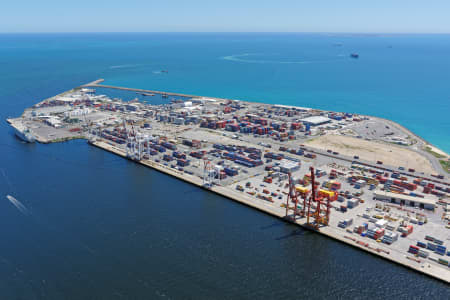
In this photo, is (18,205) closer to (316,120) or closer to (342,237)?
(342,237)

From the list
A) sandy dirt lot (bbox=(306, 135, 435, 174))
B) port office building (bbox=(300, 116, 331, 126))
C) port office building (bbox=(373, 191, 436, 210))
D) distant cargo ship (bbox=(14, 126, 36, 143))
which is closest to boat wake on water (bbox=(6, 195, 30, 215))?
distant cargo ship (bbox=(14, 126, 36, 143))

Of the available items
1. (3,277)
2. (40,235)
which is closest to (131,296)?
(3,277)

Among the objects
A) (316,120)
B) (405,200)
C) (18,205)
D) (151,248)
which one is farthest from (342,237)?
(316,120)

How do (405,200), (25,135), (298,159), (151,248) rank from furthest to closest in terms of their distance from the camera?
(25,135) → (298,159) → (405,200) → (151,248)

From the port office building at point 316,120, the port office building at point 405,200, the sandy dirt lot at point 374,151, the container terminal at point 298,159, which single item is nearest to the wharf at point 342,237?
the container terminal at point 298,159

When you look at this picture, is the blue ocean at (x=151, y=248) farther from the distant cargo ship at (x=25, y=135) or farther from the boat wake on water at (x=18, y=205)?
the distant cargo ship at (x=25, y=135)

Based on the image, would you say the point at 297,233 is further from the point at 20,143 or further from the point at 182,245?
the point at 20,143
